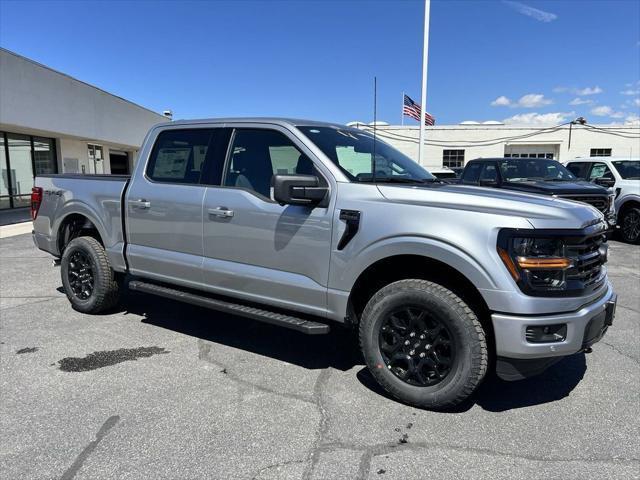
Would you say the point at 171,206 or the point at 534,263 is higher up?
the point at 171,206

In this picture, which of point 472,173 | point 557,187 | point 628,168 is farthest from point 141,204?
point 628,168

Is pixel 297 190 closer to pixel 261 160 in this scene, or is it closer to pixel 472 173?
pixel 261 160

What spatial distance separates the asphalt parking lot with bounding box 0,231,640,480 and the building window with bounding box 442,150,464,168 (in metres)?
31.2

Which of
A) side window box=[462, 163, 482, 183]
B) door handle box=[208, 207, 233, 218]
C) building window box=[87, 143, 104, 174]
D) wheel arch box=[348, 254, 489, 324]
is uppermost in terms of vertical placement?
building window box=[87, 143, 104, 174]

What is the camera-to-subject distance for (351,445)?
9.79 feet

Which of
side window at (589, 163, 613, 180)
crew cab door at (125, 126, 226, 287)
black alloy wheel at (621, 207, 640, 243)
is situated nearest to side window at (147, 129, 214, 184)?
crew cab door at (125, 126, 226, 287)

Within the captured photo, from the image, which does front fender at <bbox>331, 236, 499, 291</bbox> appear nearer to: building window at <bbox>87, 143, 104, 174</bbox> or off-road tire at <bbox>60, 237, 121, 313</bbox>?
off-road tire at <bbox>60, 237, 121, 313</bbox>

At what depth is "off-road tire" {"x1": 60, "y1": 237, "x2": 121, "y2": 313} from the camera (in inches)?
206

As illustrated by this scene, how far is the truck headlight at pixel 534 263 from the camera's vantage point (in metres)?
2.99

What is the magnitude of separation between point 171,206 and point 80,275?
175cm

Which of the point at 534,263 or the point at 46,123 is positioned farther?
the point at 46,123

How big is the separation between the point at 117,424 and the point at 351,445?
4.99 ft

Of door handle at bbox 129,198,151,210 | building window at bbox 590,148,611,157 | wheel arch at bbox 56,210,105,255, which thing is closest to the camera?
door handle at bbox 129,198,151,210

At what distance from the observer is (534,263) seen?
9.79 ft
